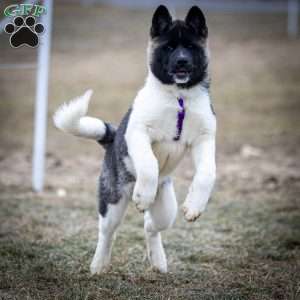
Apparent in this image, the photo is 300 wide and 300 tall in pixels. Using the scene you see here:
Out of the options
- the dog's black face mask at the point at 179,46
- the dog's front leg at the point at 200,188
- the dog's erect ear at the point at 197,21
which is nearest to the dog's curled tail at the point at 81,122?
the dog's black face mask at the point at 179,46

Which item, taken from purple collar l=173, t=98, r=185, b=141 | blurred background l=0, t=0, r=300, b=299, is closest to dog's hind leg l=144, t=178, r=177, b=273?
blurred background l=0, t=0, r=300, b=299

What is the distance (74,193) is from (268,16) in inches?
566

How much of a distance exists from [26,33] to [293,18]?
16099mm

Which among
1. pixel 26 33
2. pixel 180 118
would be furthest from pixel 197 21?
A: pixel 26 33

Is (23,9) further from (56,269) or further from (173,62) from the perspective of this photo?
(56,269)

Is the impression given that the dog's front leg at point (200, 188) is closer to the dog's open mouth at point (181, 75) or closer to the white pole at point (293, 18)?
the dog's open mouth at point (181, 75)

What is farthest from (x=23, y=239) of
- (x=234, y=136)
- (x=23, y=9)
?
(x=234, y=136)

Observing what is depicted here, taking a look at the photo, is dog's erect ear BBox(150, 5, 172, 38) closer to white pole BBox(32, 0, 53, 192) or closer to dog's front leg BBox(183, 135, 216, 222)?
dog's front leg BBox(183, 135, 216, 222)

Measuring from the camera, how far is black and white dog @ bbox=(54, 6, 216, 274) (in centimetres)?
443

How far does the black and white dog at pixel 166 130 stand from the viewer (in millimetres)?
4430

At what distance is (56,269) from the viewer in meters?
5.10

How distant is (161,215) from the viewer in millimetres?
5004

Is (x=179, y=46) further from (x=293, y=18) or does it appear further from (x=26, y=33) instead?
(x=293, y=18)

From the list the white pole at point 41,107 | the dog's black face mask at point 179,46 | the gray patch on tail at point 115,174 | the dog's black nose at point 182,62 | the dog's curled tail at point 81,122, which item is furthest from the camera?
the white pole at point 41,107
